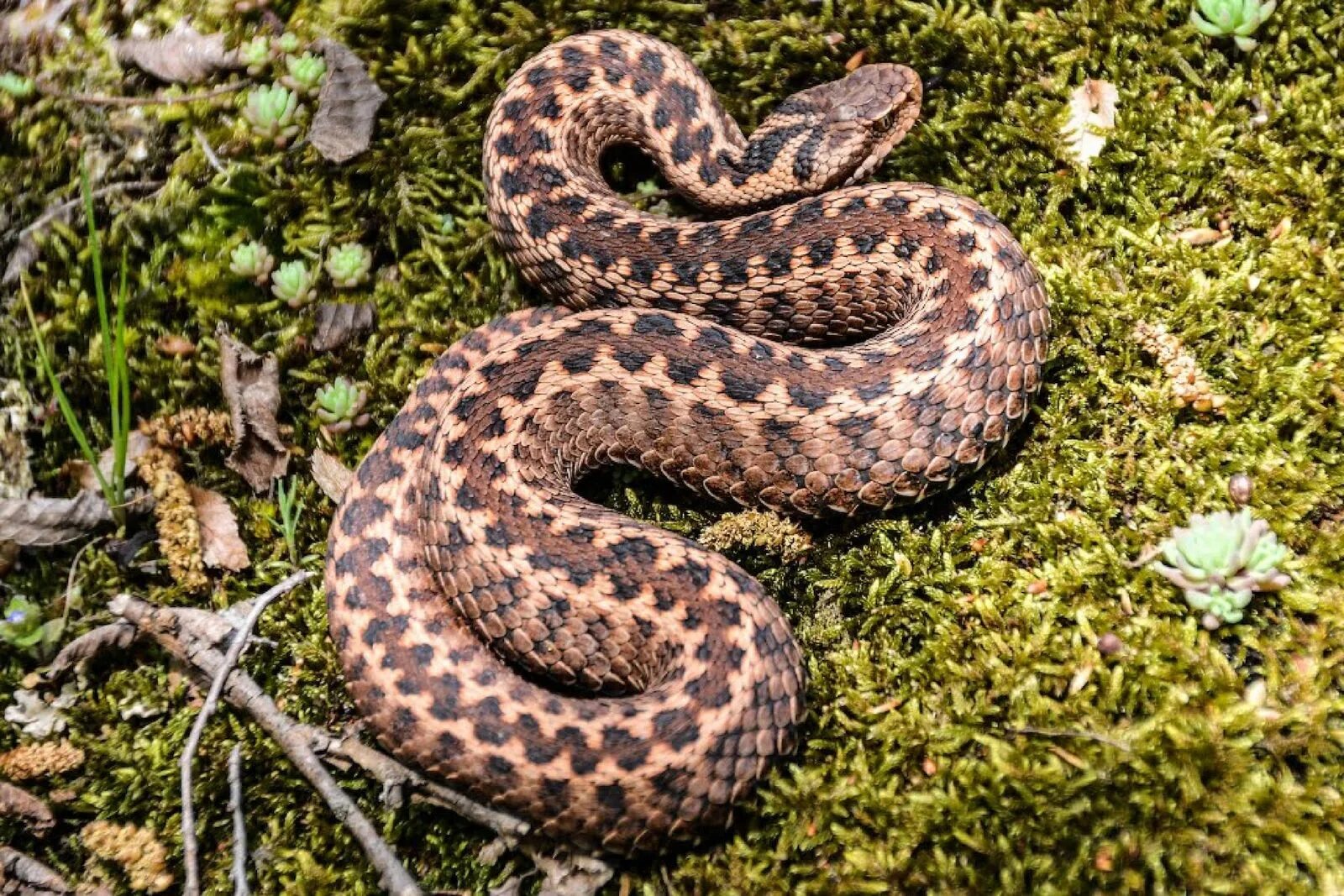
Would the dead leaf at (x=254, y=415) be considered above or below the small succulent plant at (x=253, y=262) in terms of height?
below

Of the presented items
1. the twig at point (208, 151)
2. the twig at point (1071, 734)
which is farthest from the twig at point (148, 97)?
the twig at point (1071, 734)

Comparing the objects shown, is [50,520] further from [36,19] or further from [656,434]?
[36,19]

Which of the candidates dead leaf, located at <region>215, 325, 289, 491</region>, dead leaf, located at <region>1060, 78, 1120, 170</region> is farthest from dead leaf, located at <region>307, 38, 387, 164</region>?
dead leaf, located at <region>1060, 78, 1120, 170</region>

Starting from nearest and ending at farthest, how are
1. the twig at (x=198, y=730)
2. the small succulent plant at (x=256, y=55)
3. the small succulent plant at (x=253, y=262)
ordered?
the twig at (x=198, y=730)
the small succulent plant at (x=253, y=262)
the small succulent plant at (x=256, y=55)

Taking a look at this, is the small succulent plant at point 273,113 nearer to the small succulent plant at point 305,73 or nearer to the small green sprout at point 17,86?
the small succulent plant at point 305,73

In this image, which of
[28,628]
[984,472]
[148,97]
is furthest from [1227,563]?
[148,97]
